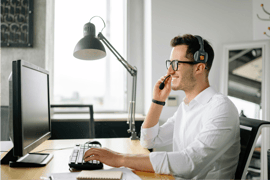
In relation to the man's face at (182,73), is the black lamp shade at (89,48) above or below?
above

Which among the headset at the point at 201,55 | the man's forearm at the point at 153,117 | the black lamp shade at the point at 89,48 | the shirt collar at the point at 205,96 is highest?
the black lamp shade at the point at 89,48

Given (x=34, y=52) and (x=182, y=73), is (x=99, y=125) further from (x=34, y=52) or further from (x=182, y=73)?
(x=182, y=73)

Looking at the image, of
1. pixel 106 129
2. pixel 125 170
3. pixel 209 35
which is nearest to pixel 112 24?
pixel 209 35

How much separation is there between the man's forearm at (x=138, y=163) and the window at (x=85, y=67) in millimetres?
1941

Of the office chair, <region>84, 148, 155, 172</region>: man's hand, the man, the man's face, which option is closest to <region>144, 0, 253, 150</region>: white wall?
the office chair

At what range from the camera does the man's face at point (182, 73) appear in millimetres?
1031

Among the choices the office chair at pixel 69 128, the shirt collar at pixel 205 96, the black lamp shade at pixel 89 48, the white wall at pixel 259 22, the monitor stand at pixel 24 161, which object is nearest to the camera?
the monitor stand at pixel 24 161

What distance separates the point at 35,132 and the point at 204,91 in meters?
0.82

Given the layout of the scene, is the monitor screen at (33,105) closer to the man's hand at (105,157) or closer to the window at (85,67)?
the man's hand at (105,157)

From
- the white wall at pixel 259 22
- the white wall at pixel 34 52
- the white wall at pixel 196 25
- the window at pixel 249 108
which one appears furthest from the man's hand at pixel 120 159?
the white wall at pixel 259 22

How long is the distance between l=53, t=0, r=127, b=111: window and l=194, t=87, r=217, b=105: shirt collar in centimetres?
177

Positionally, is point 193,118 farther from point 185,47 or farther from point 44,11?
point 44,11

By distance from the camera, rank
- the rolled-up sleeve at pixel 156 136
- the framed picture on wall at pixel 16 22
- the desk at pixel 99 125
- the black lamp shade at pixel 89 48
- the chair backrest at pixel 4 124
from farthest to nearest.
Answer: the framed picture on wall at pixel 16 22
the desk at pixel 99 125
the chair backrest at pixel 4 124
the black lamp shade at pixel 89 48
the rolled-up sleeve at pixel 156 136

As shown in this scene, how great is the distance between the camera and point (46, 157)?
947 millimetres
